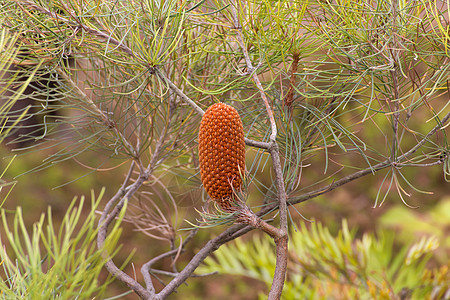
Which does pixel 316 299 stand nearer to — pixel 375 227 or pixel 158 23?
pixel 158 23

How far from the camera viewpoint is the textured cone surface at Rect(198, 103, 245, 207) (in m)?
0.23

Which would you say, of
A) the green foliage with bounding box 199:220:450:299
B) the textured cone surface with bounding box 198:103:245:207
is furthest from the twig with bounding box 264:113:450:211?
the green foliage with bounding box 199:220:450:299

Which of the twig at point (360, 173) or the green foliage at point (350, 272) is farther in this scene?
the green foliage at point (350, 272)

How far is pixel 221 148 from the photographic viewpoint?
23 cm

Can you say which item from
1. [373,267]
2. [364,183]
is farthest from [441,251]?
[373,267]

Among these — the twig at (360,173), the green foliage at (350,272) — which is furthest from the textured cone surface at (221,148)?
the green foliage at (350,272)

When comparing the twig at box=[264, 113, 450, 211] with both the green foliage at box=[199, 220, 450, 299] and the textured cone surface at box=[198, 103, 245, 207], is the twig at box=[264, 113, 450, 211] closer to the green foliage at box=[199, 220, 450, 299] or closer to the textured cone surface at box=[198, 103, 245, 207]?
the textured cone surface at box=[198, 103, 245, 207]

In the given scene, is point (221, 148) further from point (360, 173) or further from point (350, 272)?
point (350, 272)

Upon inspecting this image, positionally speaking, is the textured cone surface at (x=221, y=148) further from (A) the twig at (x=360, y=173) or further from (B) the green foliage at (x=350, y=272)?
(B) the green foliage at (x=350, y=272)

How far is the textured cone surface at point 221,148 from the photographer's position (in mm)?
227

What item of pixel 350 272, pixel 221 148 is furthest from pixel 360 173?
pixel 350 272

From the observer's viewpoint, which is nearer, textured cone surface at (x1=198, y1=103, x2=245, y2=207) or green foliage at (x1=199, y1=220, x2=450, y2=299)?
textured cone surface at (x1=198, y1=103, x2=245, y2=207)

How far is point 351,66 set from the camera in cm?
29

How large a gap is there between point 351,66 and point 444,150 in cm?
8
